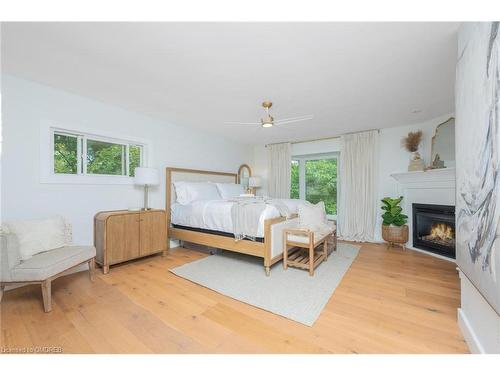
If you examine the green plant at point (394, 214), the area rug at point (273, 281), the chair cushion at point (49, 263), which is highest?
the green plant at point (394, 214)

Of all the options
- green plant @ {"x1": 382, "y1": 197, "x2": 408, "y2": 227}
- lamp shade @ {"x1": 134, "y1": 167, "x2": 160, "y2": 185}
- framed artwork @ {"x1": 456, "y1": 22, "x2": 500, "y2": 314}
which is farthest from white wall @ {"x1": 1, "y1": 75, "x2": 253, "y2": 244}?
green plant @ {"x1": 382, "y1": 197, "x2": 408, "y2": 227}

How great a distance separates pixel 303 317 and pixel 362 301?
2.26ft

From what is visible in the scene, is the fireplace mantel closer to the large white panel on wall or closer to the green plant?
the green plant

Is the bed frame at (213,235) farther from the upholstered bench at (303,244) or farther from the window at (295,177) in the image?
the window at (295,177)

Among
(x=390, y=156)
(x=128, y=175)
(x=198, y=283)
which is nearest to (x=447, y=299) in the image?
(x=198, y=283)

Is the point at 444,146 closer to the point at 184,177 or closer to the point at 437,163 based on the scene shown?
the point at 437,163

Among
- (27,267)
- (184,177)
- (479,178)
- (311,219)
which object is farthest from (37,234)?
(479,178)

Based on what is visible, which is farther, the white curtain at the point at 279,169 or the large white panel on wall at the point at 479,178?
the white curtain at the point at 279,169

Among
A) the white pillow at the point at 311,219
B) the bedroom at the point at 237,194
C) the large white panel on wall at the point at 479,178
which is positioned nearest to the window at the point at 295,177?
the bedroom at the point at 237,194

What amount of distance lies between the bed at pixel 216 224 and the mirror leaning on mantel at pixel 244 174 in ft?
4.28

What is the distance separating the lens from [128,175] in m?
3.32

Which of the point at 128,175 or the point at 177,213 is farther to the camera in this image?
the point at 177,213

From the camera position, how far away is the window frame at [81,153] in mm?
2441
